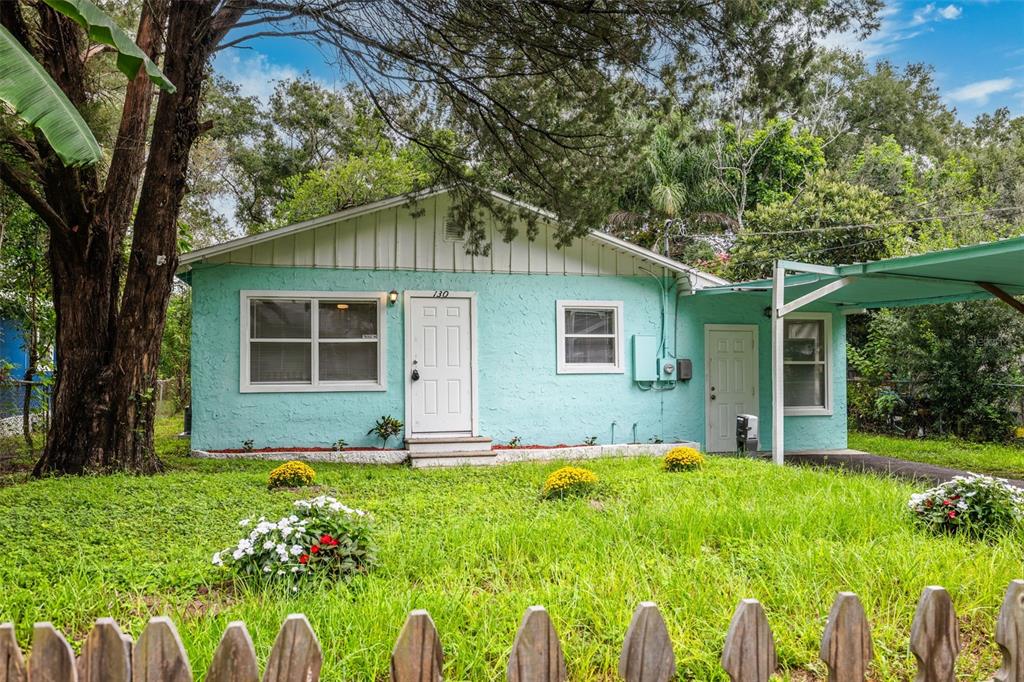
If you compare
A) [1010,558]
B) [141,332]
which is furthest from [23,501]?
[1010,558]

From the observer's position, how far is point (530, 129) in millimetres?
8836

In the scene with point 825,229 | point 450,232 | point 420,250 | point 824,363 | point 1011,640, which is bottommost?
point 1011,640

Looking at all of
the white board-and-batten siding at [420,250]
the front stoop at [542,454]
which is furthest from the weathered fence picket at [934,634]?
the white board-and-batten siding at [420,250]

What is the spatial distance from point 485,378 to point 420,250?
7.46 feet

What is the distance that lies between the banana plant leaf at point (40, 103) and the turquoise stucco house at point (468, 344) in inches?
274

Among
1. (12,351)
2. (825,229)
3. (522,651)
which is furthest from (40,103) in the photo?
(825,229)

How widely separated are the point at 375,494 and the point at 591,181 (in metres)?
4.76

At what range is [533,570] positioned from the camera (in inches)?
162

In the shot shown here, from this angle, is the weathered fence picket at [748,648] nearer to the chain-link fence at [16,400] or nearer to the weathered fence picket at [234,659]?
the weathered fence picket at [234,659]

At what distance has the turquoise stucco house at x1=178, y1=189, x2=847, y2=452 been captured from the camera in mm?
10453

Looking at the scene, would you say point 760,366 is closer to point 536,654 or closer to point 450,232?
point 450,232

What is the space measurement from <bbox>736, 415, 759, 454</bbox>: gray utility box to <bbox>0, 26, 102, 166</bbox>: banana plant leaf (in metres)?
10.5

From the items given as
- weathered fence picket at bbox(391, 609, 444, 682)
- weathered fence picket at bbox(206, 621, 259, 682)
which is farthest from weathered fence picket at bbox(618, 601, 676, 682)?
weathered fence picket at bbox(206, 621, 259, 682)

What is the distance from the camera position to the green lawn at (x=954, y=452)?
11.4 m
